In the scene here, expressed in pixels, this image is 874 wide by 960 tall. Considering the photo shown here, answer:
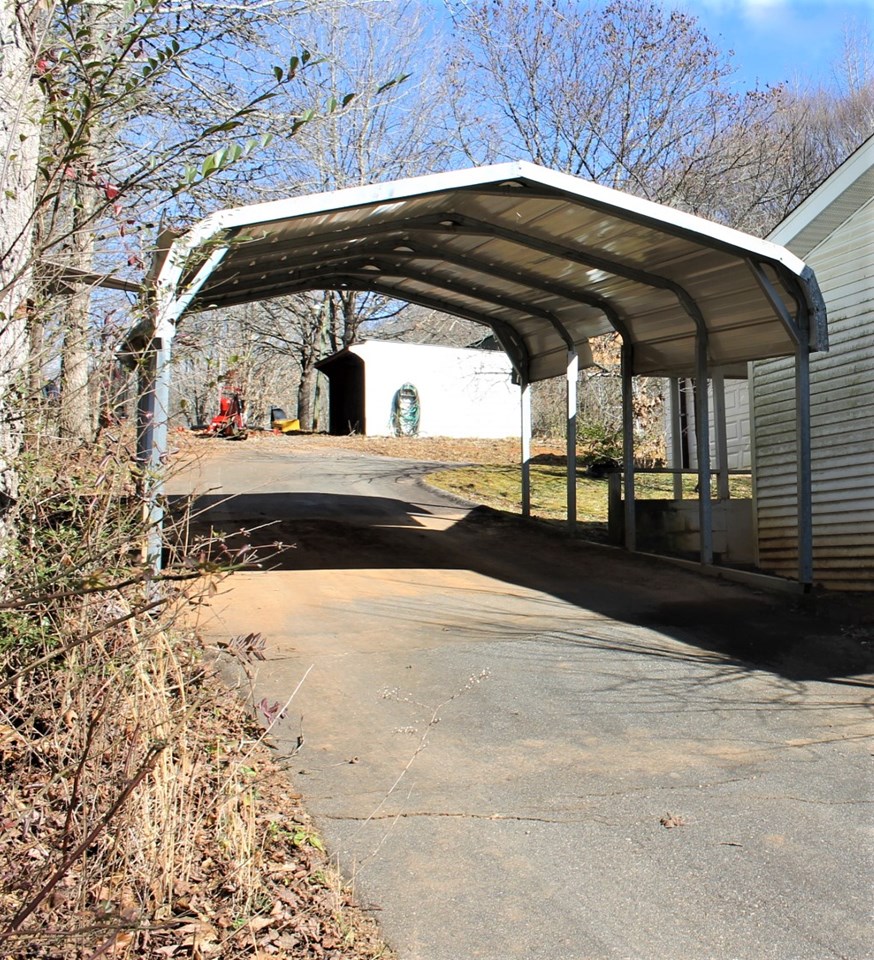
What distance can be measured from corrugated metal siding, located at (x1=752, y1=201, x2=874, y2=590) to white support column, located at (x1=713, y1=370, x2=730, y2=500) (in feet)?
2.77

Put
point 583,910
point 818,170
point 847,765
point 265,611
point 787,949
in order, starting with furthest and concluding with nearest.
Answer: point 818,170, point 265,611, point 847,765, point 583,910, point 787,949

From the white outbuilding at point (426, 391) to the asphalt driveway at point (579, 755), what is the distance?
705 inches

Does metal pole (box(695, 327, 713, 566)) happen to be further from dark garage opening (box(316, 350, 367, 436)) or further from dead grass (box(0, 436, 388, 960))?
dark garage opening (box(316, 350, 367, 436))

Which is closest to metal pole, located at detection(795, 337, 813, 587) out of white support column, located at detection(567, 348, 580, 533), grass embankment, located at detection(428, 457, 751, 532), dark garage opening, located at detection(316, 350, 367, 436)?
white support column, located at detection(567, 348, 580, 533)

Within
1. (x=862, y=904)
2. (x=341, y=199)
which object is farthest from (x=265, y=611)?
(x=862, y=904)

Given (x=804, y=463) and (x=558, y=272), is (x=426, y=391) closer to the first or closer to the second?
(x=558, y=272)

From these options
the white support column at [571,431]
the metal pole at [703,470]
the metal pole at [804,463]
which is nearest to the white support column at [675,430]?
the white support column at [571,431]

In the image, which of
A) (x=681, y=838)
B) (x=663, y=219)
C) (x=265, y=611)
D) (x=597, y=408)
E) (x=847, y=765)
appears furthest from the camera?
(x=597, y=408)

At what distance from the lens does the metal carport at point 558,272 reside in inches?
320

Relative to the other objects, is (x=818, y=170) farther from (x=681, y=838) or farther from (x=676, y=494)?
(x=681, y=838)

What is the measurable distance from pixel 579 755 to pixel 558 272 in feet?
25.3

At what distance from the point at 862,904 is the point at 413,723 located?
255cm

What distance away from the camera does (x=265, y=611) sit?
26.4 feet

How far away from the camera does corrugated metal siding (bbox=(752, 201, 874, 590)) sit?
10242 millimetres
